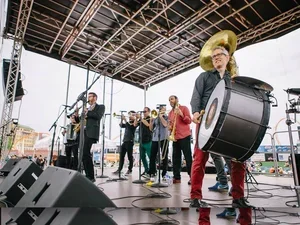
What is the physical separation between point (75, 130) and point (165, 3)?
479cm

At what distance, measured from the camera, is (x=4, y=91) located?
279 inches

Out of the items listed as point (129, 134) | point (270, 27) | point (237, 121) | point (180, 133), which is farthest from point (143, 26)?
point (237, 121)

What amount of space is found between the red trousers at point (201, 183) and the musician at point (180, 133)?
5.76 ft

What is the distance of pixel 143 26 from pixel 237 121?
270 inches

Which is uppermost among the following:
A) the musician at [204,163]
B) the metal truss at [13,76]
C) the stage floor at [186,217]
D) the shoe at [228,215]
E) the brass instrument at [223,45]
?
the metal truss at [13,76]

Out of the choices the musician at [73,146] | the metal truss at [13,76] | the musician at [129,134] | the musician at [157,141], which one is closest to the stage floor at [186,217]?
the musician at [157,141]

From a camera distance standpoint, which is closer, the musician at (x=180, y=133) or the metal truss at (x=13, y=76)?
the musician at (x=180, y=133)

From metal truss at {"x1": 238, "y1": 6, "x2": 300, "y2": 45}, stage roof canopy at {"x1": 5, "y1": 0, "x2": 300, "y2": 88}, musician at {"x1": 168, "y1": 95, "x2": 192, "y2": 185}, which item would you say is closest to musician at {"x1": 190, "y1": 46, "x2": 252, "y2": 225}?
musician at {"x1": 168, "y1": 95, "x2": 192, "y2": 185}

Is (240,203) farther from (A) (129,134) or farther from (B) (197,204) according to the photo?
(A) (129,134)

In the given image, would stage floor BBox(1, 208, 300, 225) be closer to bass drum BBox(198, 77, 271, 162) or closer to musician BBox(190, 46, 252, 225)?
musician BBox(190, 46, 252, 225)

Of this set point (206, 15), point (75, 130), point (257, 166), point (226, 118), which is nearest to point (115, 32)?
point (206, 15)

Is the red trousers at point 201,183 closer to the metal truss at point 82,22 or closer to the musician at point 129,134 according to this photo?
the musician at point 129,134

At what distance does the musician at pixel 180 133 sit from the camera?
3516mm

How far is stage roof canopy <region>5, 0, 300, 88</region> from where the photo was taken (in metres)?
6.73
